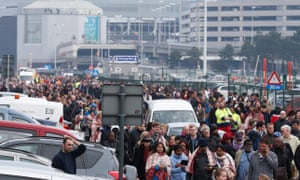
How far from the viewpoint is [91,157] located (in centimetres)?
1856

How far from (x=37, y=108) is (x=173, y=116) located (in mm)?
3581

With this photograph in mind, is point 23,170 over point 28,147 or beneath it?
over

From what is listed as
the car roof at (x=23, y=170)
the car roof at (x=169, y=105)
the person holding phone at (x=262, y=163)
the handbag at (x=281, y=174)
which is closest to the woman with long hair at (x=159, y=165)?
the person holding phone at (x=262, y=163)

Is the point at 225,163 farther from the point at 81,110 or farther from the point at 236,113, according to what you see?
the point at 81,110

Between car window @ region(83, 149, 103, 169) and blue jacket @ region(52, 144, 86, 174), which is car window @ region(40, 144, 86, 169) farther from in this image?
blue jacket @ region(52, 144, 86, 174)

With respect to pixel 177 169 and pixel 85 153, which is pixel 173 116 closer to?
pixel 177 169

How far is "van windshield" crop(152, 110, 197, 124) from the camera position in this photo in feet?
105

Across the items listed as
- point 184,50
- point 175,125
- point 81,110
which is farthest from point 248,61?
point 175,125

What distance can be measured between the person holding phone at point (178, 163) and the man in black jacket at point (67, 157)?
4549 mm

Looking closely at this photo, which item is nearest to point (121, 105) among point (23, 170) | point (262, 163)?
point (262, 163)

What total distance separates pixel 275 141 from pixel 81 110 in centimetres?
1793

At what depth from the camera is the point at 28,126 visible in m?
23.4

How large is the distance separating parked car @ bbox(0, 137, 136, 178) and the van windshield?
501 inches

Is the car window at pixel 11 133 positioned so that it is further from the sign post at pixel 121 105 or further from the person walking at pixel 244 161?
the person walking at pixel 244 161
